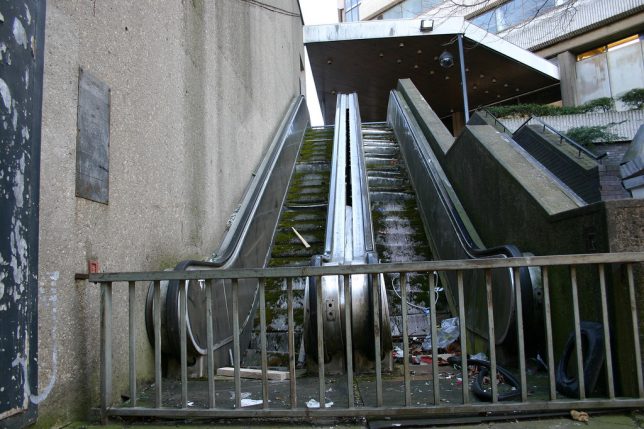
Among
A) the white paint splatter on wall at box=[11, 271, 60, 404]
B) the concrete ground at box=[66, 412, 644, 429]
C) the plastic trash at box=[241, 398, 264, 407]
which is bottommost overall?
the concrete ground at box=[66, 412, 644, 429]

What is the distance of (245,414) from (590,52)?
80.7 ft

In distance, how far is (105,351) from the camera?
9.43 feet

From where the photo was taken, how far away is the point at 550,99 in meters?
24.5

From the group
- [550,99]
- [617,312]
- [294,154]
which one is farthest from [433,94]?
[617,312]

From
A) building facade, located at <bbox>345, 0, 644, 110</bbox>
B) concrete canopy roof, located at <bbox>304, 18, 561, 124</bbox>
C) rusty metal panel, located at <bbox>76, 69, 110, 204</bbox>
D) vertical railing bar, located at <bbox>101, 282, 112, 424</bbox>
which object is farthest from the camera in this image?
building facade, located at <bbox>345, 0, 644, 110</bbox>

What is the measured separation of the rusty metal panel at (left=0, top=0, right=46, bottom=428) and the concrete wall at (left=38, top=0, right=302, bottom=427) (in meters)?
0.16

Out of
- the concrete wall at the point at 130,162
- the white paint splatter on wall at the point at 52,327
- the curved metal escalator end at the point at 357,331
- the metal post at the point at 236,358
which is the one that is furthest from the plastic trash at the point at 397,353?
the white paint splatter on wall at the point at 52,327

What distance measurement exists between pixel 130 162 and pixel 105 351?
4.87 feet

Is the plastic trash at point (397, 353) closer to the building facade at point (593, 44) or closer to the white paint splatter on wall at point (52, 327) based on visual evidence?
the white paint splatter on wall at point (52, 327)

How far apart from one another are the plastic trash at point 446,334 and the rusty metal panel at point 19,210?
3.24 metres

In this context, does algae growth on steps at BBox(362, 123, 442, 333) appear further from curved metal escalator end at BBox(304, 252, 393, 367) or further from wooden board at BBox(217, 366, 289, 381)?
wooden board at BBox(217, 366, 289, 381)

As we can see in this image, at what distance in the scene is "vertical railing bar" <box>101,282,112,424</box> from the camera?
2826 mm

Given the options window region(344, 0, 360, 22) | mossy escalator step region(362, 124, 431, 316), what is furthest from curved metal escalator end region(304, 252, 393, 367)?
window region(344, 0, 360, 22)

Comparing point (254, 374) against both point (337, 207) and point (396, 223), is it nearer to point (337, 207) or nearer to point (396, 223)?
point (337, 207)
